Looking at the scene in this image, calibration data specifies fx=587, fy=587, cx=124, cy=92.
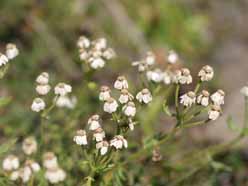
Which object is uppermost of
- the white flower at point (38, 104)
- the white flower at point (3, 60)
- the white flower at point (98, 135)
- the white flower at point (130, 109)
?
the white flower at point (3, 60)

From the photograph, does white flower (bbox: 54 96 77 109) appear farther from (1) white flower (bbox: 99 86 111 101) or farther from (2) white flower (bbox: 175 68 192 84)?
(2) white flower (bbox: 175 68 192 84)

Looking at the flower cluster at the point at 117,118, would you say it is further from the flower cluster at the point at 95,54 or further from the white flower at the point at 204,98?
the flower cluster at the point at 95,54

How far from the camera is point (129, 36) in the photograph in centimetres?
658

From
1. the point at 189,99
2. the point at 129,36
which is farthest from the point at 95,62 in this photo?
the point at 129,36

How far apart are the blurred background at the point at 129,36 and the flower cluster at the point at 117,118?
2.35m

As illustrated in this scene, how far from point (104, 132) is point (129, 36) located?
3.60 meters

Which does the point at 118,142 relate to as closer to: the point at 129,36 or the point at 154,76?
the point at 154,76

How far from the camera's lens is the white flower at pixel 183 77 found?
3.33 metres

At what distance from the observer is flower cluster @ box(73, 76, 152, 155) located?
3.01 meters

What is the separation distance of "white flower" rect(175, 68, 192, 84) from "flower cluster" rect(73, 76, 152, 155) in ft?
0.81

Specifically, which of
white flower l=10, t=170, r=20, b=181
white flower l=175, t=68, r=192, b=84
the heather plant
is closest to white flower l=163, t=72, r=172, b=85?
the heather plant

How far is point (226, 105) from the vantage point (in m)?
5.98

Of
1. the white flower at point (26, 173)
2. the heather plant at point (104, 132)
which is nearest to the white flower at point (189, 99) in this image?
the heather plant at point (104, 132)

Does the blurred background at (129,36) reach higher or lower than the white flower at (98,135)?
higher
